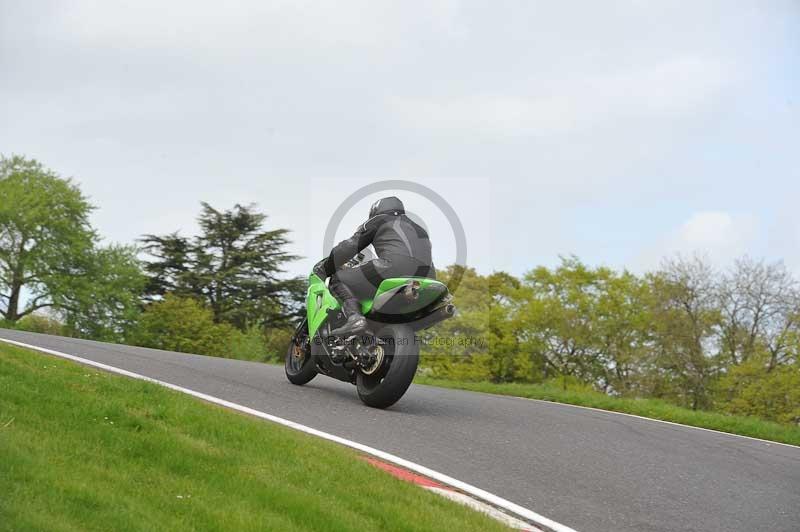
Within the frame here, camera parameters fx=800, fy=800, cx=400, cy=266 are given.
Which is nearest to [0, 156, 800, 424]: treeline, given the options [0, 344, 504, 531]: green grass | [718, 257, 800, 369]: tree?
[718, 257, 800, 369]: tree

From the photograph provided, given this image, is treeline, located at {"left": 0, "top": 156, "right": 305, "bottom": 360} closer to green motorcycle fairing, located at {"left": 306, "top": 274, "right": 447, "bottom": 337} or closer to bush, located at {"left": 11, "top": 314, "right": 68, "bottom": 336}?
bush, located at {"left": 11, "top": 314, "right": 68, "bottom": 336}

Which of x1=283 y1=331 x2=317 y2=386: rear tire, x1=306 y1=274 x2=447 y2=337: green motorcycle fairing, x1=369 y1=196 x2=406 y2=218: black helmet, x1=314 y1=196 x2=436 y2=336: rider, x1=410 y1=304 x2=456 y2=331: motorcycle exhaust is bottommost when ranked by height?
x1=283 y1=331 x2=317 y2=386: rear tire

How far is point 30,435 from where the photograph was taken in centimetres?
468

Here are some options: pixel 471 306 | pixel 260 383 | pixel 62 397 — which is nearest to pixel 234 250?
pixel 471 306

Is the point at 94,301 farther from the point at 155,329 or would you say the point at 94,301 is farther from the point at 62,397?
the point at 62,397

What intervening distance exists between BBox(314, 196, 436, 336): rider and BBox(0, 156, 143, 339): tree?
149ft

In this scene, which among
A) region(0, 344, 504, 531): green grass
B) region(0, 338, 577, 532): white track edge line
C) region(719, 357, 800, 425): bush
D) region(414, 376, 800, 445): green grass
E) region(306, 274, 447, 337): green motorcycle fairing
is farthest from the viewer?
region(719, 357, 800, 425): bush

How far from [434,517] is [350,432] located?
2.49 m

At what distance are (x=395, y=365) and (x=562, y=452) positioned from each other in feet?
6.34

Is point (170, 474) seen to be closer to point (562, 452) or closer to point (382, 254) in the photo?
point (562, 452)

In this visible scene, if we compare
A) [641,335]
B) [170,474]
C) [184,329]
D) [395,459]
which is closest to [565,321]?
[641,335]

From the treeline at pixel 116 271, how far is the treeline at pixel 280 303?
0.27 ft

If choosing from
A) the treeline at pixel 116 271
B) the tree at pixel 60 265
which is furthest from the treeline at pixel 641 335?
the tree at pixel 60 265

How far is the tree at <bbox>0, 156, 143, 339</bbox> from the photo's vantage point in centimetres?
5138
